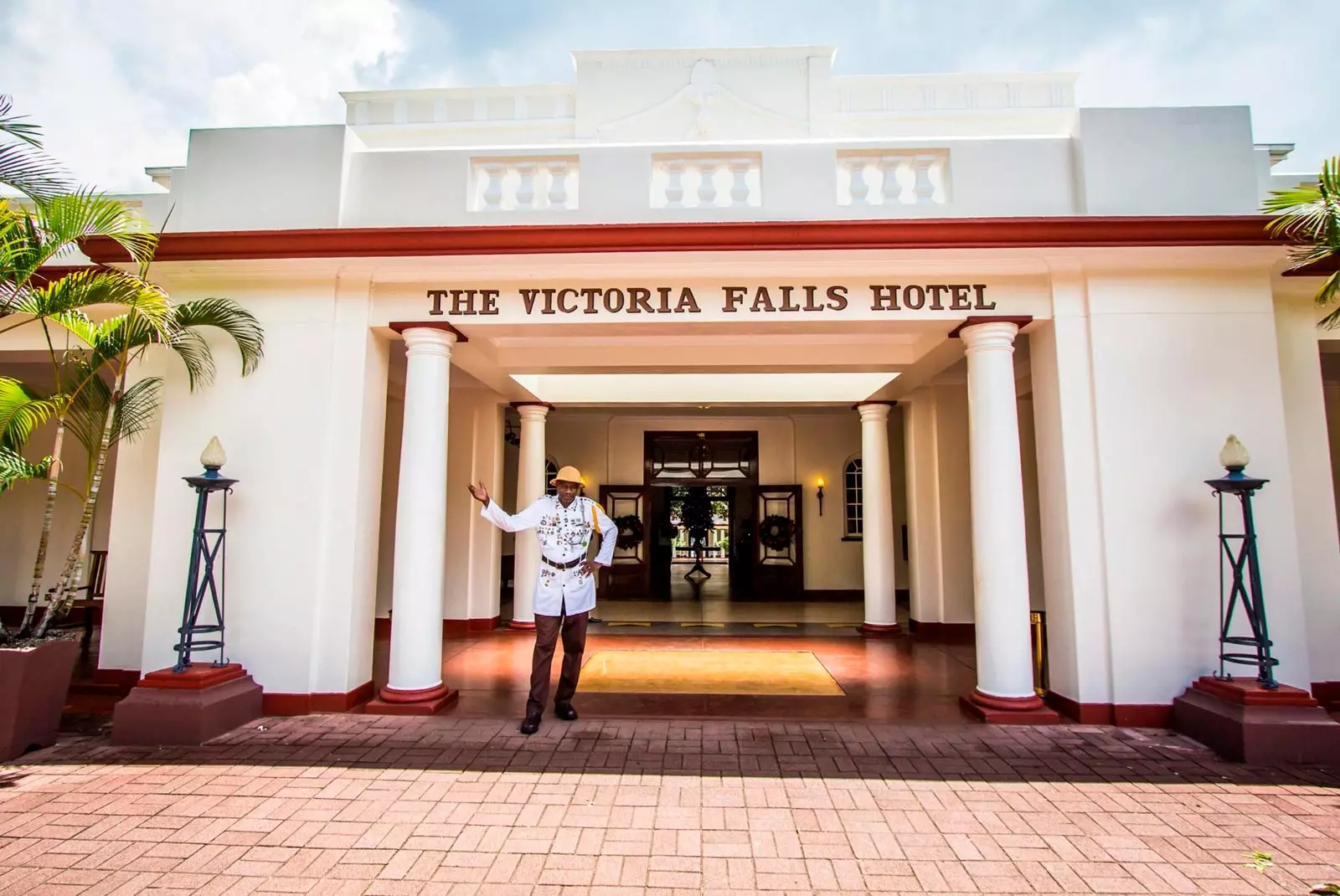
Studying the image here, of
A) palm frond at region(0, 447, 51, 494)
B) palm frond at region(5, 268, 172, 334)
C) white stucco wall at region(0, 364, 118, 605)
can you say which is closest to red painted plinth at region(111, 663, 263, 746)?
palm frond at region(0, 447, 51, 494)

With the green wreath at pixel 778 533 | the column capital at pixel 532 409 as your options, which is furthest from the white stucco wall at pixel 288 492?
the green wreath at pixel 778 533

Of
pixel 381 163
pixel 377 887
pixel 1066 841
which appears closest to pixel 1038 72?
pixel 381 163

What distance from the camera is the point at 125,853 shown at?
118 inches

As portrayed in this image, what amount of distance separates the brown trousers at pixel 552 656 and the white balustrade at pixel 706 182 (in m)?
3.27

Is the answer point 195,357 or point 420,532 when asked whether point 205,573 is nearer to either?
point 420,532

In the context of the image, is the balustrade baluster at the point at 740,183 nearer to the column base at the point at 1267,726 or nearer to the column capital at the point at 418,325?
the column capital at the point at 418,325

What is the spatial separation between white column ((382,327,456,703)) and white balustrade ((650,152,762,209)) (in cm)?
211

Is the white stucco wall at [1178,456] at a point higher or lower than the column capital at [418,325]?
lower

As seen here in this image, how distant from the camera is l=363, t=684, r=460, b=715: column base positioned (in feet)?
16.7

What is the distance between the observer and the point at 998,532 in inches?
201

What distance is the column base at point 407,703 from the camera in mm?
5078

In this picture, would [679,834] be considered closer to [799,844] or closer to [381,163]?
[799,844]

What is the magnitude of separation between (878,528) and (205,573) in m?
7.37

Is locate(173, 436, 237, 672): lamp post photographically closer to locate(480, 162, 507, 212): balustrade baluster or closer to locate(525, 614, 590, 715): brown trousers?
locate(525, 614, 590, 715): brown trousers
